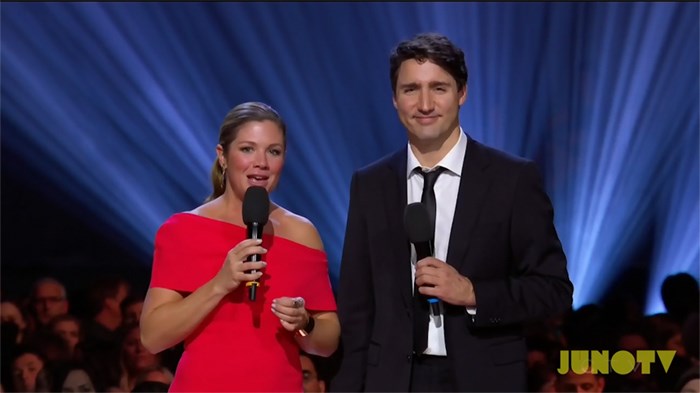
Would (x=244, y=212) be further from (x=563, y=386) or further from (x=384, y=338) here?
(x=563, y=386)

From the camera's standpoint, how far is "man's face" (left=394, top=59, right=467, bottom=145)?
236cm

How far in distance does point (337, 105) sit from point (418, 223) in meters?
2.59

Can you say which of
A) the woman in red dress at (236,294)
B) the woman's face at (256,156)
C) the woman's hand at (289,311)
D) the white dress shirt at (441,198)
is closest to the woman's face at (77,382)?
the woman in red dress at (236,294)

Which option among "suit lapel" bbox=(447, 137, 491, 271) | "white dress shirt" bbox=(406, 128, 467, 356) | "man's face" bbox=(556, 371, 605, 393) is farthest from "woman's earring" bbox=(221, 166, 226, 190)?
"man's face" bbox=(556, 371, 605, 393)

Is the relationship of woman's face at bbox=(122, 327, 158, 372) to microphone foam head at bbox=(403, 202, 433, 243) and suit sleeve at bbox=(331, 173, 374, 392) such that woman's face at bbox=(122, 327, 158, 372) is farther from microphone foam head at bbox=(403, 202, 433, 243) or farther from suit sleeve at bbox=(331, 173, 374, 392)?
microphone foam head at bbox=(403, 202, 433, 243)

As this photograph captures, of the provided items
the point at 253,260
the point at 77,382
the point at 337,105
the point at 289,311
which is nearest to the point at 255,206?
the point at 253,260

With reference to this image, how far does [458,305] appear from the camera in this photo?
229 cm

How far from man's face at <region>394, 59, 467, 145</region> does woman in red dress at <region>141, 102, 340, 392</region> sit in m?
0.32

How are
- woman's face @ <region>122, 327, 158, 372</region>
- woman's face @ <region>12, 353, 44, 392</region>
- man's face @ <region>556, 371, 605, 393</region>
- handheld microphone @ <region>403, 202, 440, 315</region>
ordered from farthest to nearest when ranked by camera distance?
woman's face @ <region>12, 353, 44, 392</region> → woman's face @ <region>122, 327, 158, 372</region> → man's face @ <region>556, 371, 605, 393</region> → handheld microphone @ <region>403, 202, 440, 315</region>

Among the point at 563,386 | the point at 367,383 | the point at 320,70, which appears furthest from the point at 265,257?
the point at 320,70

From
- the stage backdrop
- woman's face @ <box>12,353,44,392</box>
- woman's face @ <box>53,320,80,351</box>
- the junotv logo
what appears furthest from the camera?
the stage backdrop

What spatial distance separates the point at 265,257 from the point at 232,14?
8.23 ft

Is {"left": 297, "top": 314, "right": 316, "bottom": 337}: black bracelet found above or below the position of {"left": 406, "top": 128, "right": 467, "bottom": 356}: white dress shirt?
below

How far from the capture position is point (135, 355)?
4.24m
